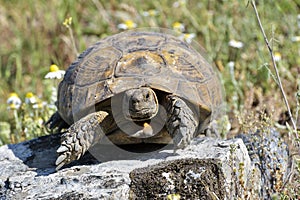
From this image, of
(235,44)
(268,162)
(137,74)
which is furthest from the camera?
(235,44)

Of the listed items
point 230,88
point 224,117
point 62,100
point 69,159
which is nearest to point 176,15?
point 230,88

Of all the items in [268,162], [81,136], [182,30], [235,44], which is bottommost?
[268,162]

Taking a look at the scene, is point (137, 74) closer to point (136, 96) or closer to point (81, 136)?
point (136, 96)

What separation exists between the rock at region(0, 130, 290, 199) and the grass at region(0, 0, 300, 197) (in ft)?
4.21

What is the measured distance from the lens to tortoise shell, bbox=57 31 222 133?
3.07 m

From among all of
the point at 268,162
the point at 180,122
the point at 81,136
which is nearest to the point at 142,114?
the point at 180,122

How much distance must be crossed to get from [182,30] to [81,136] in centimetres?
331

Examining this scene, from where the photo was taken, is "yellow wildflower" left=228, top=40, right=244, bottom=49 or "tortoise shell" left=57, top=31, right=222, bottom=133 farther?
"yellow wildflower" left=228, top=40, right=244, bottom=49

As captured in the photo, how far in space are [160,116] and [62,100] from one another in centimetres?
69

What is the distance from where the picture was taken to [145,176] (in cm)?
269

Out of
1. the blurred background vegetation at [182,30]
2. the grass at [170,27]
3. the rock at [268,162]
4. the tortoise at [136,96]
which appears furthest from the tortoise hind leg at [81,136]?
the blurred background vegetation at [182,30]

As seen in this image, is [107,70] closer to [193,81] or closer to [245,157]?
[193,81]

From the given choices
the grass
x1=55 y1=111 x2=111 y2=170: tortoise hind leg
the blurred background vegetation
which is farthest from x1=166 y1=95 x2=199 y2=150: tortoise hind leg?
the blurred background vegetation

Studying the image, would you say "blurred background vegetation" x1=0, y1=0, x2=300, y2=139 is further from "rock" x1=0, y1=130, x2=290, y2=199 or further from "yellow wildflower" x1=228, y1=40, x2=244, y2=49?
"rock" x1=0, y1=130, x2=290, y2=199
